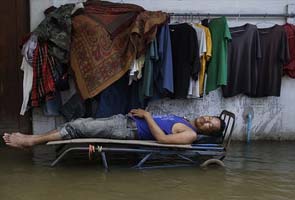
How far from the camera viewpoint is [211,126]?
21.2 ft

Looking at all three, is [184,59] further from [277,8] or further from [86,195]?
[86,195]

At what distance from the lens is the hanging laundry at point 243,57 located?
26.6 ft

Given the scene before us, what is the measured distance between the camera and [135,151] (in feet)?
20.3

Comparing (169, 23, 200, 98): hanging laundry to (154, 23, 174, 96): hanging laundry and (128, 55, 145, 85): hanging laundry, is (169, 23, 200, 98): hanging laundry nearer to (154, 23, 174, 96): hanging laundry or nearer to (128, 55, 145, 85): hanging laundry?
(154, 23, 174, 96): hanging laundry

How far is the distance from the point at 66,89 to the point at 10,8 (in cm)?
159

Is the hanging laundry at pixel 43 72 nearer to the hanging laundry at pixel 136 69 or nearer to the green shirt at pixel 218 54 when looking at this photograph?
the hanging laundry at pixel 136 69

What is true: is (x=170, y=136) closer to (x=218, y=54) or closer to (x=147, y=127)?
(x=147, y=127)

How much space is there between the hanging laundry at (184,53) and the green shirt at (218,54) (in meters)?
A: 0.34

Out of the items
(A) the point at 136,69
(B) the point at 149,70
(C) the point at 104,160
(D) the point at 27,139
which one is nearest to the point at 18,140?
(D) the point at 27,139

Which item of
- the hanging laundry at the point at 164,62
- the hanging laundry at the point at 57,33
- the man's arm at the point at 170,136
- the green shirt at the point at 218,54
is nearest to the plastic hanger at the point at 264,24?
the green shirt at the point at 218,54

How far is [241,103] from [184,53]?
57.2 inches

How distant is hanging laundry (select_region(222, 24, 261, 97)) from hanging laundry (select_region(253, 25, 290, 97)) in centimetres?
11

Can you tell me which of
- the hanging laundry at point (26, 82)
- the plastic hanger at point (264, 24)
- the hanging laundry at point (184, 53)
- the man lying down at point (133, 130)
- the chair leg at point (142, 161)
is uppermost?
the plastic hanger at point (264, 24)

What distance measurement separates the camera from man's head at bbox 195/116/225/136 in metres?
6.45
